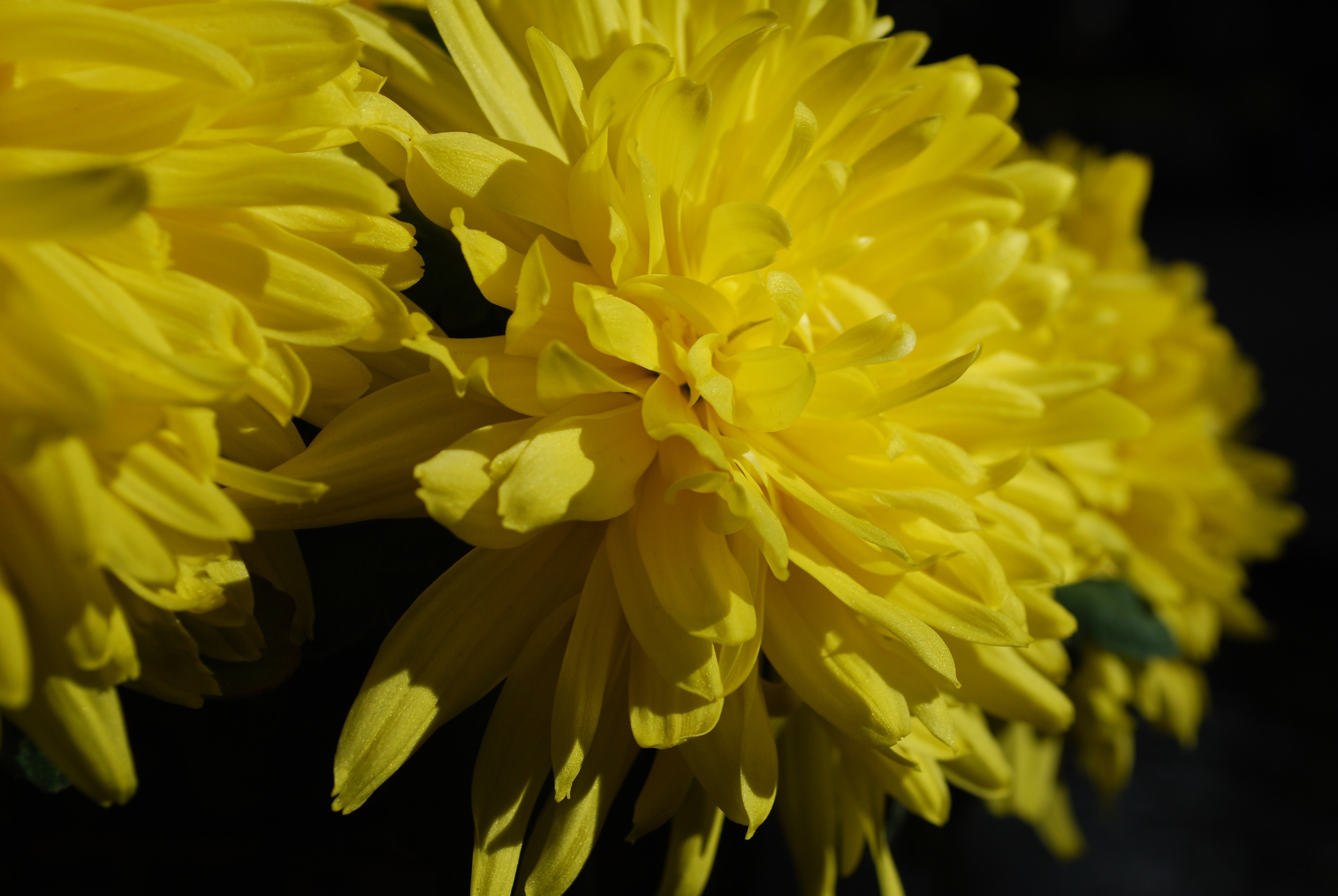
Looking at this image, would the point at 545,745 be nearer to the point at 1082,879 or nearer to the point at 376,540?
the point at 376,540

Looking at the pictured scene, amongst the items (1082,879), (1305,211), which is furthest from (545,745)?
(1305,211)

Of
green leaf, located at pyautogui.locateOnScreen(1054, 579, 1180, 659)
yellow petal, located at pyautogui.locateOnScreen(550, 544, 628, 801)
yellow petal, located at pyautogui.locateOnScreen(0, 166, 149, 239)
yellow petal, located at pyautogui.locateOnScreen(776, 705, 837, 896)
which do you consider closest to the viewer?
yellow petal, located at pyautogui.locateOnScreen(0, 166, 149, 239)

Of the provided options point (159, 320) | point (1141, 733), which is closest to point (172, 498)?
point (159, 320)

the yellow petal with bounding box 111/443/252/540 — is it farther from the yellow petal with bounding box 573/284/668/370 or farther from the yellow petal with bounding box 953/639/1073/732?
the yellow petal with bounding box 953/639/1073/732

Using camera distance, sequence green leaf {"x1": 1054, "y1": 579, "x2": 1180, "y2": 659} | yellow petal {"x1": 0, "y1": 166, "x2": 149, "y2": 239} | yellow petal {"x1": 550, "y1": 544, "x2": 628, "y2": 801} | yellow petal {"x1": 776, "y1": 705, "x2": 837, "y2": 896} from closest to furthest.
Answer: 1. yellow petal {"x1": 0, "y1": 166, "x2": 149, "y2": 239}
2. yellow petal {"x1": 550, "y1": 544, "x2": 628, "y2": 801}
3. yellow petal {"x1": 776, "y1": 705, "x2": 837, "y2": 896}
4. green leaf {"x1": 1054, "y1": 579, "x2": 1180, "y2": 659}

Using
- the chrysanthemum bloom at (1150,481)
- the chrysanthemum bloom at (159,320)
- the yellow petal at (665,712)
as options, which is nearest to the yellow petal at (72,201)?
the chrysanthemum bloom at (159,320)

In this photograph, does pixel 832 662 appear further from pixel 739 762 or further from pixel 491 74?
pixel 491 74

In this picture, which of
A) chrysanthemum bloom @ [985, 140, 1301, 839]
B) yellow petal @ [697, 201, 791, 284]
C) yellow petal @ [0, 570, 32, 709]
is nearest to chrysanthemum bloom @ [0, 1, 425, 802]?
yellow petal @ [0, 570, 32, 709]
